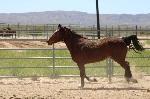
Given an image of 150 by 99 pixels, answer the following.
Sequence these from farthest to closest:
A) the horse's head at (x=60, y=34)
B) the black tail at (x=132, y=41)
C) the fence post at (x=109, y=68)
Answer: the fence post at (x=109, y=68), the black tail at (x=132, y=41), the horse's head at (x=60, y=34)

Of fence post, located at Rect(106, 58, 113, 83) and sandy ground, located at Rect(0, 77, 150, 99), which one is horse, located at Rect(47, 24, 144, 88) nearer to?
sandy ground, located at Rect(0, 77, 150, 99)

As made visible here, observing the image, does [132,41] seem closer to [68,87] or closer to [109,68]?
[109,68]

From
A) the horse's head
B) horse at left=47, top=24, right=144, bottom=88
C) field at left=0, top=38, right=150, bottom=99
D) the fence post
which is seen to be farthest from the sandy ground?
the horse's head

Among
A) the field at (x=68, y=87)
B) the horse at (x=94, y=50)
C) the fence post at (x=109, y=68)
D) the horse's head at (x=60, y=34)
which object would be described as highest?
the horse's head at (x=60, y=34)

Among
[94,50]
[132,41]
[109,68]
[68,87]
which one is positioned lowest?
[68,87]

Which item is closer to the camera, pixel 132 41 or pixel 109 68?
pixel 132 41

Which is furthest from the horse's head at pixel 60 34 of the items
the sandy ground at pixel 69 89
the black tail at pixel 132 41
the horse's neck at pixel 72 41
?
the black tail at pixel 132 41

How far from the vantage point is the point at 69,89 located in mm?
11562

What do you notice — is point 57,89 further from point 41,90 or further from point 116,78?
point 116,78

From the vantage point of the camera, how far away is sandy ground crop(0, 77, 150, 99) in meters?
10.2

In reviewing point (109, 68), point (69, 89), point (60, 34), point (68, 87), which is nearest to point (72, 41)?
point (60, 34)

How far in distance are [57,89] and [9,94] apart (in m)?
1.40

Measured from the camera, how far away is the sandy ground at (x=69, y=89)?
1025 centimetres

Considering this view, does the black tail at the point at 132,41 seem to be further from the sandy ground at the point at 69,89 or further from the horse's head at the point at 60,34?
the horse's head at the point at 60,34
